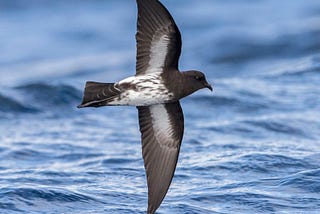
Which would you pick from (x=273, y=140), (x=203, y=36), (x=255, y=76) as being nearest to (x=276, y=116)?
(x=273, y=140)

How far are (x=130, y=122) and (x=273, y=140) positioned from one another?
2.03 meters

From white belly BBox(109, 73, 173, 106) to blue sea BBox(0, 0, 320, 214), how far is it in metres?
1.25

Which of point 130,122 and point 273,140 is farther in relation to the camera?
point 130,122

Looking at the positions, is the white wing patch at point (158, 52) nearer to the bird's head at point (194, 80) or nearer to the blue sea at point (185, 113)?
the bird's head at point (194, 80)

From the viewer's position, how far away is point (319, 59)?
1606 centimetres

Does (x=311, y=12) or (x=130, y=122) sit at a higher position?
(x=311, y=12)

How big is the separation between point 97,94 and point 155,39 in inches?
24.9

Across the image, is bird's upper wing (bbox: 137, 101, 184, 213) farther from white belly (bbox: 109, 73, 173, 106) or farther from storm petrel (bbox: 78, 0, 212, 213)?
white belly (bbox: 109, 73, 173, 106)

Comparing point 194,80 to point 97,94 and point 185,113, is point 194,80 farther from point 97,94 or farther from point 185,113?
point 185,113

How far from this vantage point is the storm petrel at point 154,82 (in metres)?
7.73

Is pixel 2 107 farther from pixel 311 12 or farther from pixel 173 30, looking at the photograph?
pixel 311 12

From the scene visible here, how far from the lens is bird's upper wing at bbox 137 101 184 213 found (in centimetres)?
822

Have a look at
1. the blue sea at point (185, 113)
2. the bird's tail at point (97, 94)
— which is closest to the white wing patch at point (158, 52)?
the bird's tail at point (97, 94)

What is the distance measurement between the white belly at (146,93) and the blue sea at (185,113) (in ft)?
4.12
